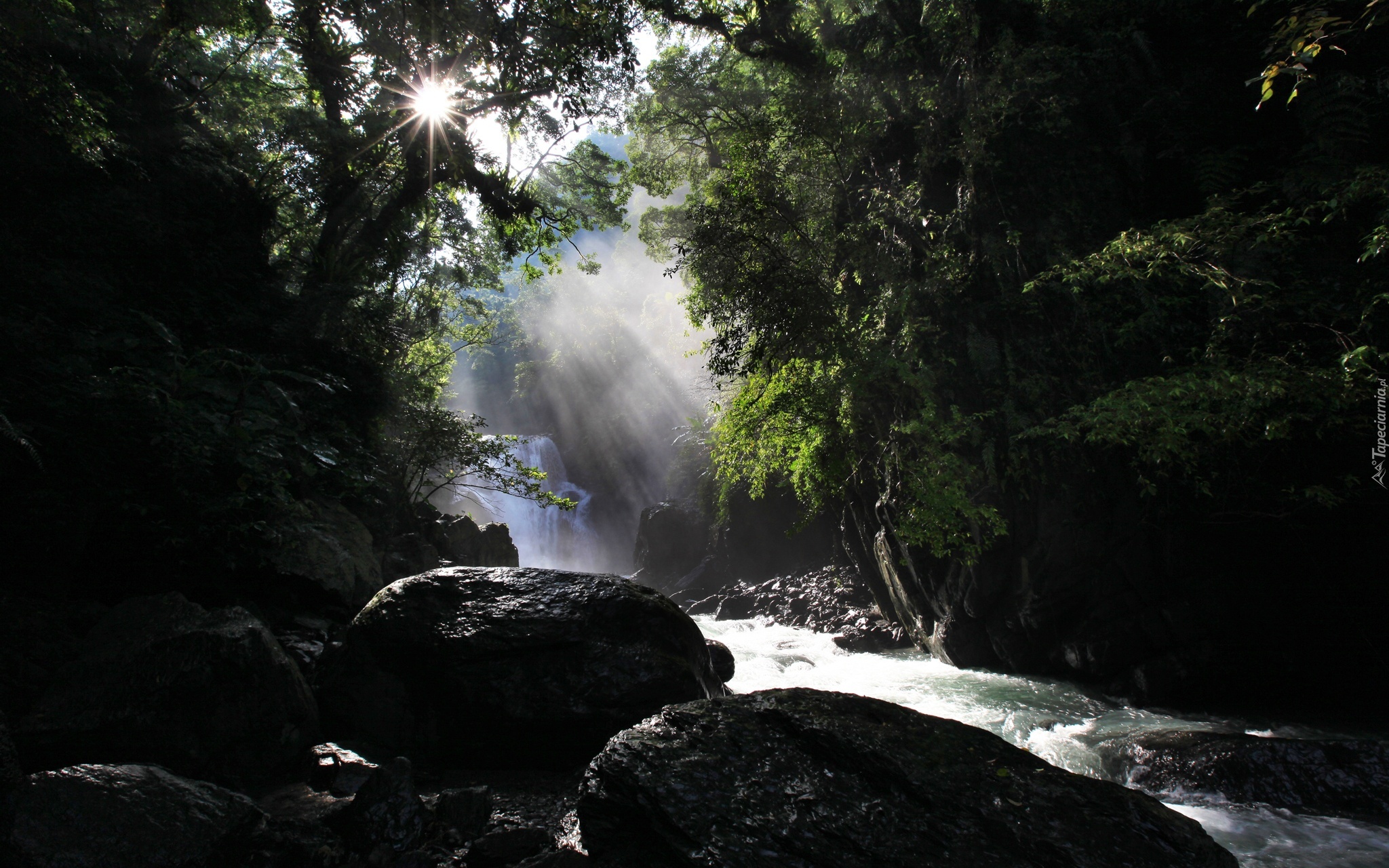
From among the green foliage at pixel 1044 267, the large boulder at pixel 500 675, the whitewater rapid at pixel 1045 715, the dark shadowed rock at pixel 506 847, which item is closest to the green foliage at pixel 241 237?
the large boulder at pixel 500 675

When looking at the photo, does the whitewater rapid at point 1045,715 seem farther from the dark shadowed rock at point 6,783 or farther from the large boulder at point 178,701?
the dark shadowed rock at point 6,783

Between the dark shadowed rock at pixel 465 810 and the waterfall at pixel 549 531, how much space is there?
21604mm

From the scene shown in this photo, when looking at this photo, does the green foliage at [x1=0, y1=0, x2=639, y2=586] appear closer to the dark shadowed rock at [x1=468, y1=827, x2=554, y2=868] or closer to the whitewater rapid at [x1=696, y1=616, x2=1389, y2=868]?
the dark shadowed rock at [x1=468, y1=827, x2=554, y2=868]

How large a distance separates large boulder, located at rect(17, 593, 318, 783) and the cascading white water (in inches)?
823

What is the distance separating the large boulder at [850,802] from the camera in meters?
2.45

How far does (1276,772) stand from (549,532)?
24605mm

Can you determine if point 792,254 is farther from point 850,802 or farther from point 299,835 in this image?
point 299,835

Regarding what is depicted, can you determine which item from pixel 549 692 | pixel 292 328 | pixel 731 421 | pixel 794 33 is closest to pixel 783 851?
pixel 549 692

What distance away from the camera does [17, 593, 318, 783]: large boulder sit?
10.8 ft

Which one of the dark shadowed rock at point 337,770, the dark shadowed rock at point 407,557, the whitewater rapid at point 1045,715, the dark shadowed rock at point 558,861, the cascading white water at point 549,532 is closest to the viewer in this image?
the dark shadowed rock at point 558,861

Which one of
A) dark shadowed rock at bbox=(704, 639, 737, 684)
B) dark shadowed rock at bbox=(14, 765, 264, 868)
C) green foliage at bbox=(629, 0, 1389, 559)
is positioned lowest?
dark shadowed rock at bbox=(704, 639, 737, 684)

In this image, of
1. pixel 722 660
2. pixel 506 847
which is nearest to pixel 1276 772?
pixel 722 660

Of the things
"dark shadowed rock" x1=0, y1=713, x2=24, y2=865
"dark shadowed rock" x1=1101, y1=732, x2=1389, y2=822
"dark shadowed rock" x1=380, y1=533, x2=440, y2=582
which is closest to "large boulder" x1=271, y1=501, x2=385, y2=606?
"dark shadowed rock" x1=380, y1=533, x2=440, y2=582

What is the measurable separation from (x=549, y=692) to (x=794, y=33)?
38.6 feet
